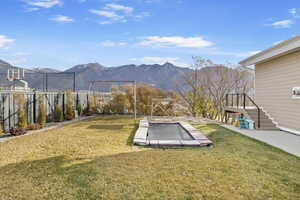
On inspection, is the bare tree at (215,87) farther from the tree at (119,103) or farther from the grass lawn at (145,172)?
the grass lawn at (145,172)

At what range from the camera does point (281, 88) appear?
7.48 m

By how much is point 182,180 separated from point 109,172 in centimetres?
116

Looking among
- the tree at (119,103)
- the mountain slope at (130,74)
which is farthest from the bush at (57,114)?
the mountain slope at (130,74)

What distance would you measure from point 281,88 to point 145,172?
→ 663cm

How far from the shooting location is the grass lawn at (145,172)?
2607 millimetres

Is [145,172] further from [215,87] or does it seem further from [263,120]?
[215,87]

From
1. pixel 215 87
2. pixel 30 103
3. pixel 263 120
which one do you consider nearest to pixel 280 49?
pixel 263 120

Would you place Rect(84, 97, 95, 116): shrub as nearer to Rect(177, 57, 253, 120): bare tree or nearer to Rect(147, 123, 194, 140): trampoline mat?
Rect(177, 57, 253, 120): bare tree

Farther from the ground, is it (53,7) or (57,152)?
(53,7)

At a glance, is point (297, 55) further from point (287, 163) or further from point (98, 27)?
point (98, 27)

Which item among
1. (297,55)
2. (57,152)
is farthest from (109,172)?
(297,55)

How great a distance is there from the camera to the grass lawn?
2.61m

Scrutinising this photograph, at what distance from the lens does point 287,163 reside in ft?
12.2

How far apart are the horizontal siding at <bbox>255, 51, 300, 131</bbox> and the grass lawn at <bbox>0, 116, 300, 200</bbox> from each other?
2.87 m
